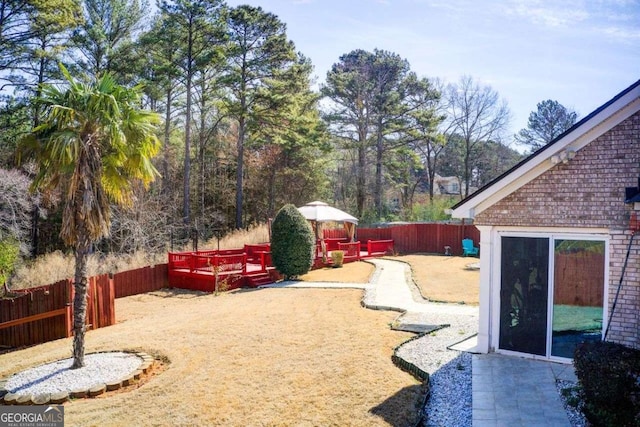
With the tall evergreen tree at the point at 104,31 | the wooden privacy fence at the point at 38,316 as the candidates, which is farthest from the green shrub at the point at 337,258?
the tall evergreen tree at the point at 104,31

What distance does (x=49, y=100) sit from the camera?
7836 millimetres

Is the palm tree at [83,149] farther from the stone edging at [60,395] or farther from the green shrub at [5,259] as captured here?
the green shrub at [5,259]

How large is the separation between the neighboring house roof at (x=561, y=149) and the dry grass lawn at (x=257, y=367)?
134 inches

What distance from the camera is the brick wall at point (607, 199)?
22.9 ft

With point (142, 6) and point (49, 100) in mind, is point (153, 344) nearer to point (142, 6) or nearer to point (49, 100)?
point (49, 100)

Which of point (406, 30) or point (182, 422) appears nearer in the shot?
point (182, 422)

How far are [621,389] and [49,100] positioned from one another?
9331 millimetres

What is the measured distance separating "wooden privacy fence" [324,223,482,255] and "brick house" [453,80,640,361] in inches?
739

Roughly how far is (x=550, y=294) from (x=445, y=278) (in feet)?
34.3

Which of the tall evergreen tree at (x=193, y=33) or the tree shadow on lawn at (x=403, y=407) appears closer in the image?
the tree shadow on lawn at (x=403, y=407)

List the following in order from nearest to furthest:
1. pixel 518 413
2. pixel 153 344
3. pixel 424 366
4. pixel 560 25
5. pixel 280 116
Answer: pixel 518 413 → pixel 424 366 → pixel 153 344 → pixel 560 25 → pixel 280 116

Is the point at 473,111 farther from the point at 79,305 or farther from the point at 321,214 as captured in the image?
the point at 79,305

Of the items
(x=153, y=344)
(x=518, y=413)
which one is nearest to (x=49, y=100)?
(x=153, y=344)

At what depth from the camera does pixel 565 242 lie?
24.9 ft
